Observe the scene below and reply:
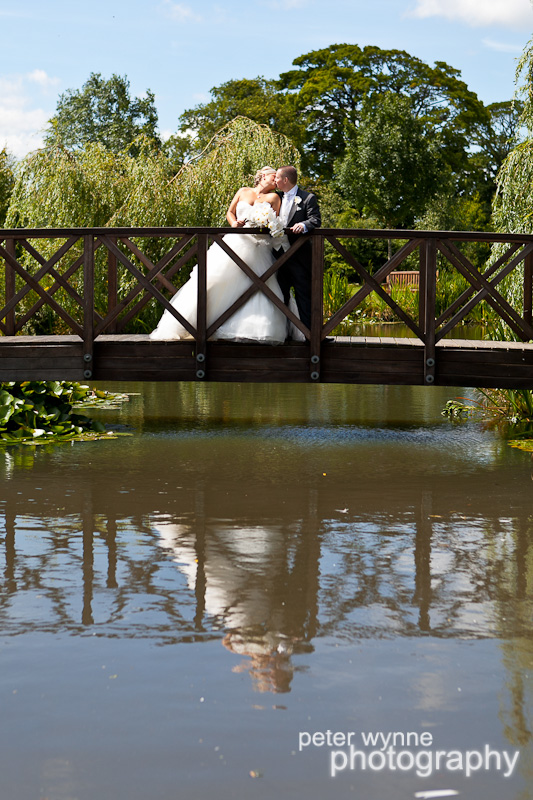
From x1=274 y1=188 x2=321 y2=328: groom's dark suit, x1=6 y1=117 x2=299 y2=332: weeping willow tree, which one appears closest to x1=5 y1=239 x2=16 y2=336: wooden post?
x1=274 y1=188 x2=321 y2=328: groom's dark suit

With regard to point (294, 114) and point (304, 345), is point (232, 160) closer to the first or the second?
point (304, 345)

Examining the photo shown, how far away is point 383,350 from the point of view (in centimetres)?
967

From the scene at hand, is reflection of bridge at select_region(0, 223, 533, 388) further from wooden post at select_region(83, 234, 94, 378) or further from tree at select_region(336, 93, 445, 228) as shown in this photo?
tree at select_region(336, 93, 445, 228)

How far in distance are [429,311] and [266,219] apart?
5.59ft

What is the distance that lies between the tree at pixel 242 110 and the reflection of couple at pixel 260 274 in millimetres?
39331

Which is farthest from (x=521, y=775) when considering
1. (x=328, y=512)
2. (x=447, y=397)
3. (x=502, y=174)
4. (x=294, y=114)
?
(x=294, y=114)

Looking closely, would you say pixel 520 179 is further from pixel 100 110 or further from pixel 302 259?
pixel 100 110

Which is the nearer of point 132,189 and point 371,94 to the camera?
point 132,189

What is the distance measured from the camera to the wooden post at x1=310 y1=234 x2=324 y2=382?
966 cm

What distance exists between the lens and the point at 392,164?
44.4 metres

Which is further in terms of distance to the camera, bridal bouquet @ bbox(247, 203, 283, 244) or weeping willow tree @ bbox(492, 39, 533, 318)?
weeping willow tree @ bbox(492, 39, 533, 318)

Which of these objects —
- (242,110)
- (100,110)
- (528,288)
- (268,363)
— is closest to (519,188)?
(528,288)

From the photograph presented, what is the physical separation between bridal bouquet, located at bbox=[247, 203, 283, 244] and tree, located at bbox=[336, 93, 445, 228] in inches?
1405

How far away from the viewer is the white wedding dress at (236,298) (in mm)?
9914
